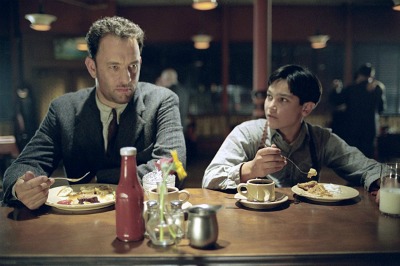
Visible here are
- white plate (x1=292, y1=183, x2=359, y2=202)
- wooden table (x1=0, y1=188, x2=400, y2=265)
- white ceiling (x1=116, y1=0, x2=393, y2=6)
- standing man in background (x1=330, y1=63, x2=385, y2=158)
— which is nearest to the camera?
wooden table (x1=0, y1=188, x2=400, y2=265)

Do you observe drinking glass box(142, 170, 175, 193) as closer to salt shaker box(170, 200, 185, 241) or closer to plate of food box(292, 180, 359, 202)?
salt shaker box(170, 200, 185, 241)

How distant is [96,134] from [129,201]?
3.29 ft

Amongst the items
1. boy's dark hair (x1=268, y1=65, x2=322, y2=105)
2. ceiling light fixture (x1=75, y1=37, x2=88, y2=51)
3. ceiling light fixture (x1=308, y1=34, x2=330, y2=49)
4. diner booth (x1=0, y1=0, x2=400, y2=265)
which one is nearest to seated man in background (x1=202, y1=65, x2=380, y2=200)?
boy's dark hair (x1=268, y1=65, x2=322, y2=105)

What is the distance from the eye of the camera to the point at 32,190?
4.78 ft

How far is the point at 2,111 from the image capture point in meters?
8.22

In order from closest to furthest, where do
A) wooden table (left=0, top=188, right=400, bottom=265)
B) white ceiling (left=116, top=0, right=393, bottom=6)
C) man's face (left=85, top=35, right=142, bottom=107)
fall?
wooden table (left=0, top=188, right=400, bottom=265), man's face (left=85, top=35, right=142, bottom=107), white ceiling (left=116, top=0, right=393, bottom=6)

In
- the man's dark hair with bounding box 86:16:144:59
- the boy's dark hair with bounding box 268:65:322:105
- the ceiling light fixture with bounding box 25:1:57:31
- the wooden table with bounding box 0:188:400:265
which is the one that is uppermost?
the ceiling light fixture with bounding box 25:1:57:31

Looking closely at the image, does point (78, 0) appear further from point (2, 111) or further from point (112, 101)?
point (112, 101)

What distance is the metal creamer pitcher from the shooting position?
1.13 meters

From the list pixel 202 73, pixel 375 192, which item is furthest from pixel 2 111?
pixel 375 192

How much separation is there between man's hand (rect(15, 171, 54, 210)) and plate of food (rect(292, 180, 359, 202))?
1.00 m

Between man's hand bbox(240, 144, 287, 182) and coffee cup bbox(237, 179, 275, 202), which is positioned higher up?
man's hand bbox(240, 144, 287, 182)

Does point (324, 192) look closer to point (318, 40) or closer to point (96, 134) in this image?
point (96, 134)

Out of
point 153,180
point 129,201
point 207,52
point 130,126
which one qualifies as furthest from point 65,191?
point 207,52
